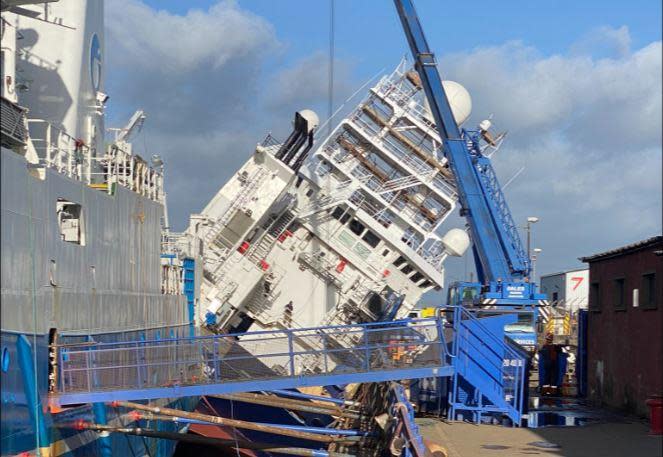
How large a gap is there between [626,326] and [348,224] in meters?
17.4

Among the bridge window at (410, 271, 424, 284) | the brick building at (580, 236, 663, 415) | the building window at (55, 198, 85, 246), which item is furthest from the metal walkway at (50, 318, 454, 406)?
the bridge window at (410, 271, 424, 284)

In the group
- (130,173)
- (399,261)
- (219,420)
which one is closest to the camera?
(219,420)

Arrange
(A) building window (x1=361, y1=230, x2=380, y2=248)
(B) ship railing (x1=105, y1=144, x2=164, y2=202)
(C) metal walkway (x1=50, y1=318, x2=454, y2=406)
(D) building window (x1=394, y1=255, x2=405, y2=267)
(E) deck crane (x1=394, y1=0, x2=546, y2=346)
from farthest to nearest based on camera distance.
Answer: (A) building window (x1=361, y1=230, x2=380, y2=248) < (D) building window (x1=394, y1=255, x2=405, y2=267) < (E) deck crane (x1=394, y1=0, x2=546, y2=346) < (B) ship railing (x1=105, y1=144, x2=164, y2=202) < (C) metal walkway (x1=50, y1=318, x2=454, y2=406)

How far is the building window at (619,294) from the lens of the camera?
80.9ft

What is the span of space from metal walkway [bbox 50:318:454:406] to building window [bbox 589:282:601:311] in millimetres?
10772

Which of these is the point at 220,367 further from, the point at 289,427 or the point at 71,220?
the point at 71,220

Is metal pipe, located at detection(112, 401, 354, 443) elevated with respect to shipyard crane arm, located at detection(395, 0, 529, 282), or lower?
lower

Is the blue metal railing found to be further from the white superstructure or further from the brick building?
the white superstructure

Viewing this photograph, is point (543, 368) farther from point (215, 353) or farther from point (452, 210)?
point (215, 353)

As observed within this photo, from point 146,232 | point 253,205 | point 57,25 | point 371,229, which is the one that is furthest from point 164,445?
point 371,229

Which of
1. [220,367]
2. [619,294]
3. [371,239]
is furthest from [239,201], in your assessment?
[220,367]

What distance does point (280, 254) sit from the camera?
39.6 metres

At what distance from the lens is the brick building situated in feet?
70.3

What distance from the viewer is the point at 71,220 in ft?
56.3
